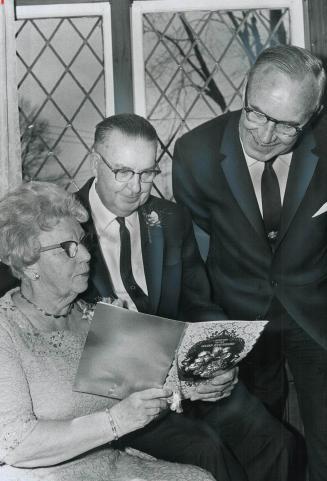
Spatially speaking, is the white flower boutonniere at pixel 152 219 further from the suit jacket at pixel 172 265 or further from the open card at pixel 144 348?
the open card at pixel 144 348

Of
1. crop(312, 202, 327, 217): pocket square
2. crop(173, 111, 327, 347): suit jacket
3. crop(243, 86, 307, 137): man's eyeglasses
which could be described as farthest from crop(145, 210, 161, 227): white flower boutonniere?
crop(312, 202, 327, 217): pocket square

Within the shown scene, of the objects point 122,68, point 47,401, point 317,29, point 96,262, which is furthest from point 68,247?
point 317,29

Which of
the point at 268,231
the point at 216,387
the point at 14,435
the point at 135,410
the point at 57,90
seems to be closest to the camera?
the point at 14,435

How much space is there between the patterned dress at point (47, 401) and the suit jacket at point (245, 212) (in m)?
0.62

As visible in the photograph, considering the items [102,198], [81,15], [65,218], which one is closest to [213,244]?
[102,198]

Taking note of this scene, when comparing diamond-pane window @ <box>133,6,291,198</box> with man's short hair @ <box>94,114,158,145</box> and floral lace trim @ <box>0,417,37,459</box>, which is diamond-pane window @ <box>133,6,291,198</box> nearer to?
man's short hair @ <box>94,114,158,145</box>

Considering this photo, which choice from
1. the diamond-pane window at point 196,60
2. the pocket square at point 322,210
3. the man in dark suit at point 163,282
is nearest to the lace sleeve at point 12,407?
the man in dark suit at point 163,282

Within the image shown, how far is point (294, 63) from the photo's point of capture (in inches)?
76.7

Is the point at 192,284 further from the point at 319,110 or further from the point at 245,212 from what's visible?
the point at 319,110

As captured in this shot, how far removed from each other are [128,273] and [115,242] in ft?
0.37

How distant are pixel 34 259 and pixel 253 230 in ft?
2.59

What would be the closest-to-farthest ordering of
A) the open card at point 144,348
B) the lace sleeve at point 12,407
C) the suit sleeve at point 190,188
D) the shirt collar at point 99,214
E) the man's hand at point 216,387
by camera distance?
the lace sleeve at point 12,407 → the open card at point 144,348 → the man's hand at point 216,387 → the shirt collar at point 99,214 → the suit sleeve at point 190,188

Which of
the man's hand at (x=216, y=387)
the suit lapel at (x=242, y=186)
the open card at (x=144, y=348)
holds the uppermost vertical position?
the suit lapel at (x=242, y=186)

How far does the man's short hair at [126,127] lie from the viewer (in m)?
1.91
